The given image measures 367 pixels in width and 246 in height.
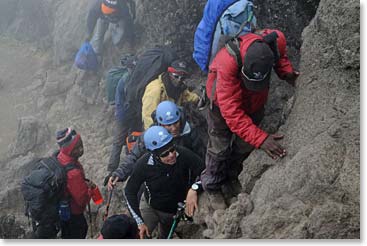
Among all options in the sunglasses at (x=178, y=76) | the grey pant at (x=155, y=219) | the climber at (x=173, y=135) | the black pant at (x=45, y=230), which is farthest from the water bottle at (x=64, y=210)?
the sunglasses at (x=178, y=76)

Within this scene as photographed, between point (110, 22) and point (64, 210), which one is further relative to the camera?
point (110, 22)

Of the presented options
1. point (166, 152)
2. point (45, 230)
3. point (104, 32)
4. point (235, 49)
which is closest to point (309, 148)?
point (235, 49)

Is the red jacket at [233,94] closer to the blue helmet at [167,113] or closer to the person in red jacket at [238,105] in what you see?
the person in red jacket at [238,105]

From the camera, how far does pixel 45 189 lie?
22.8 ft

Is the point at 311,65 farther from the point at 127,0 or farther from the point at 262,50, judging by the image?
the point at 127,0

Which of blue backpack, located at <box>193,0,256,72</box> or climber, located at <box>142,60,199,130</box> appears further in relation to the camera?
climber, located at <box>142,60,199,130</box>

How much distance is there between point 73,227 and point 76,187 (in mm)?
869

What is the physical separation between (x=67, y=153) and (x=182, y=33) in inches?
175

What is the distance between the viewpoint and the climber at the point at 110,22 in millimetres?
12383

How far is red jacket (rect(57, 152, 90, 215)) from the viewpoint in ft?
24.1

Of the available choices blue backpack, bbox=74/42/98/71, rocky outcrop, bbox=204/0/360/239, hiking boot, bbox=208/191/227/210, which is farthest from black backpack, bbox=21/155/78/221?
blue backpack, bbox=74/42/98/71

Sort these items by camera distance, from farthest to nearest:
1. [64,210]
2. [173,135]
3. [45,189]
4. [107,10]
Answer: [107,10]
[64,210]
[173,135]
[45,189]

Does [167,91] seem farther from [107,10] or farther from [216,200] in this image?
[107,10]

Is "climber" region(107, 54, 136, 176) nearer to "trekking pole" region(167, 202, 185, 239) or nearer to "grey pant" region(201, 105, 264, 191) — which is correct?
"trekking pole" region(167, 202, 185, 239)
